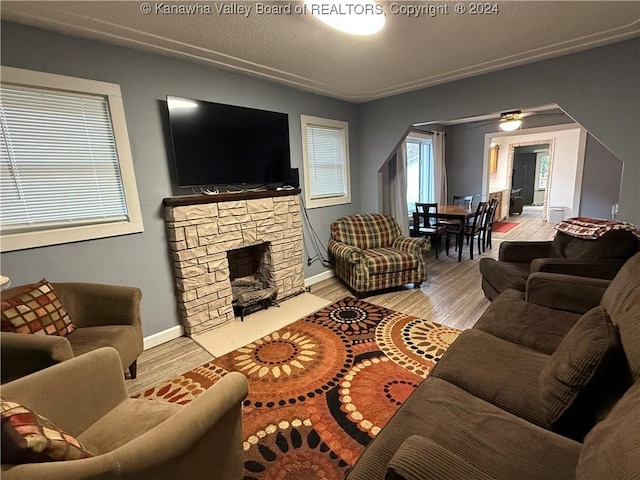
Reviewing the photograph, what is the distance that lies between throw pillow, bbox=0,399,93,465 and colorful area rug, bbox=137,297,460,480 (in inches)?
34.2

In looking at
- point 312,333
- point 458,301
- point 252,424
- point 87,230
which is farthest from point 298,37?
point 458,301

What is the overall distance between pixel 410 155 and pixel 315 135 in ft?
10.8

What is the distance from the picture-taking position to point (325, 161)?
4012 mm

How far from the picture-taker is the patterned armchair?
3420 mm

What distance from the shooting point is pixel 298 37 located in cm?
228

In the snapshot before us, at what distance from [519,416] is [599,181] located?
6.30 metres

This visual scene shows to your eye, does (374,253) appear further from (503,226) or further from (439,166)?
(503,226)

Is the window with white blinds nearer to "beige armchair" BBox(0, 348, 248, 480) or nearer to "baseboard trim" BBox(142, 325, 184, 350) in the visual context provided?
"baseboard trim" BBox(142, 325, 184, 350)

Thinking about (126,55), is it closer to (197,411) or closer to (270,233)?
(270,233)

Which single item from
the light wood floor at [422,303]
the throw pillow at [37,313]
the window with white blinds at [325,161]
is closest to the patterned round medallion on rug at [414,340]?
the light wood floor at [422,303]

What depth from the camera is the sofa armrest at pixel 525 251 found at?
3.00 metres

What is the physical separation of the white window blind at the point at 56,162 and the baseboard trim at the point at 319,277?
219 centimetres

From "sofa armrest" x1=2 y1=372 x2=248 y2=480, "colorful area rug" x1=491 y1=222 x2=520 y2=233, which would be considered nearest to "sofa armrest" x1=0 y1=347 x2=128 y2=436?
"sofa armrest" x1=2 y1=372 x2=248 y2=480

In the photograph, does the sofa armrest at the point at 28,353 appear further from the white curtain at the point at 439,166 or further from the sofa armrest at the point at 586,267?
the white curtain at the point at 439,166
